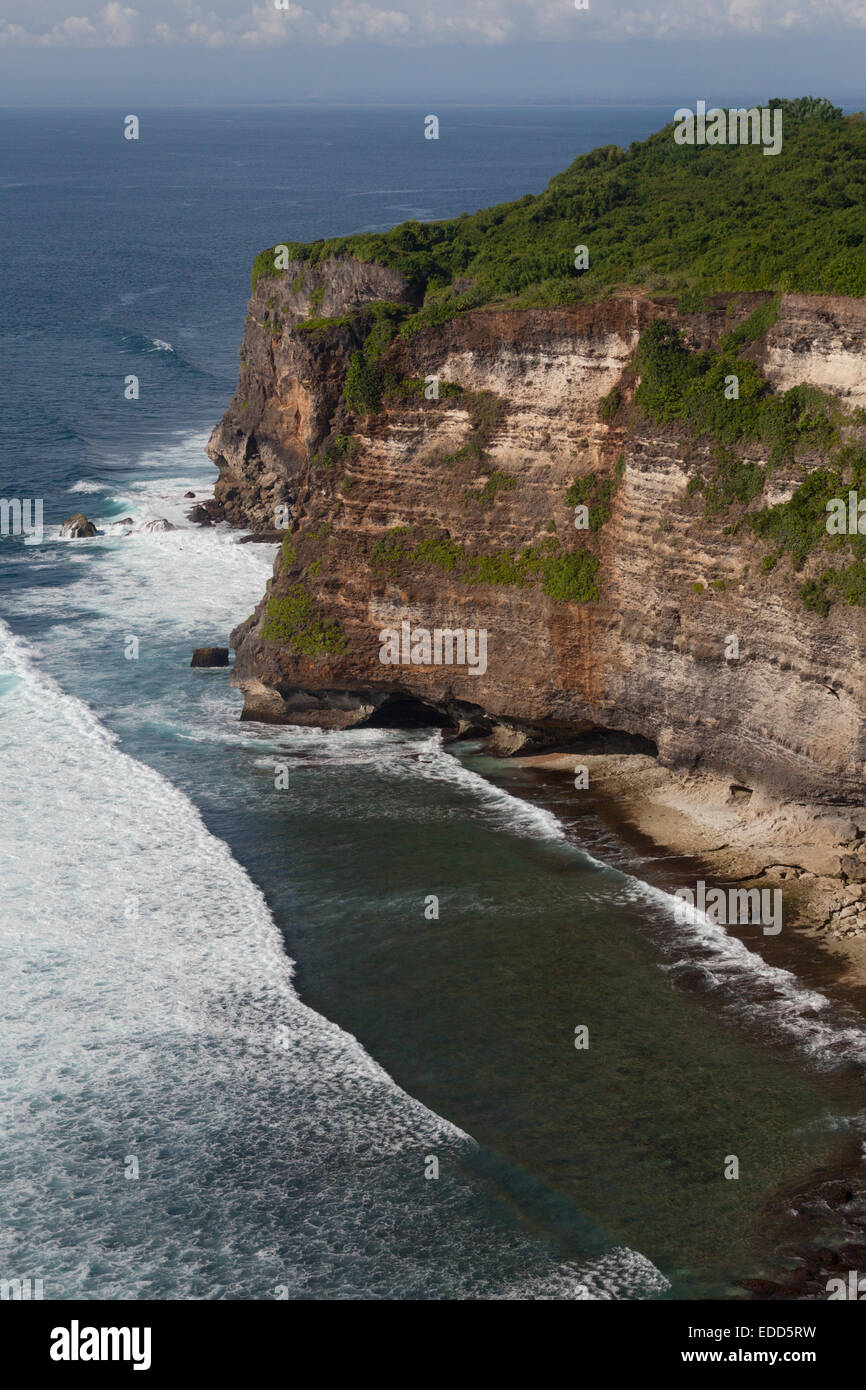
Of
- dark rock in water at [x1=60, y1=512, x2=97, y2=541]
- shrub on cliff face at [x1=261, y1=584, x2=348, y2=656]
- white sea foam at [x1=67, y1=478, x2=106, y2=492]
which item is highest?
white sea foam at [x1=67, y1=478, x2=106, y2=492]

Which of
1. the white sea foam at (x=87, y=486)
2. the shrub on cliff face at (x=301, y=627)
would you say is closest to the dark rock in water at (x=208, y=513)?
the white sea foam at (x=87, y=486)

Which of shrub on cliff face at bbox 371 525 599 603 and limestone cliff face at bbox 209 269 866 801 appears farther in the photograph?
shrub on cliff face at bbox 371 525 599 603

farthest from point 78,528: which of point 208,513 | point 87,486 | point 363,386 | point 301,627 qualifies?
point 363,386

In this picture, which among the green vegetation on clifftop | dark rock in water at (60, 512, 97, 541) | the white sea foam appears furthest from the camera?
the white sea foam

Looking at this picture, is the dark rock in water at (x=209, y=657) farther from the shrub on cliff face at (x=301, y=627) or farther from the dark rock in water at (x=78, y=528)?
the dark rock in water at (x=78, y=528)

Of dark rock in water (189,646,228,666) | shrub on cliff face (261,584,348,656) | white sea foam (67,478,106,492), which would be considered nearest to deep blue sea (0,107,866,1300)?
dark rock in water (189,646,228,666)

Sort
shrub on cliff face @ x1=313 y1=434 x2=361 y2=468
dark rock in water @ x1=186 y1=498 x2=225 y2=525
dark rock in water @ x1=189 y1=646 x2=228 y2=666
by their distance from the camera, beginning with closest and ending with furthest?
shrub on cliff face @ x1=313 y1=434 x2=361 y2=468, dark rock in water @ x1=189 y1=646 x2=228 y2=666, dark rock in water @ x1=186 y1=498 x2=225 y2=525

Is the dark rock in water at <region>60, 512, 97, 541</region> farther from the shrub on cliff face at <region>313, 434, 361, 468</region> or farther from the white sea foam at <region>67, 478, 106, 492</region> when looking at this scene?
the shrub on cliff face at <region>313, 434, 361, 468</region>
